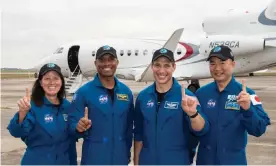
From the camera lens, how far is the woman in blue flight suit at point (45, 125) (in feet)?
12.1

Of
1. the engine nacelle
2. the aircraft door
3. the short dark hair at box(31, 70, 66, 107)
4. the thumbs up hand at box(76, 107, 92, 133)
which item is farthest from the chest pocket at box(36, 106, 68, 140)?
the aircraft door

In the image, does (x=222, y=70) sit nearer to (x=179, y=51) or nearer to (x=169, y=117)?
(x=169, y=117)

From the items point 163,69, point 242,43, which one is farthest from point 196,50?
point 163,69

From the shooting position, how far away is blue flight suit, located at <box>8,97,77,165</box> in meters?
3.79

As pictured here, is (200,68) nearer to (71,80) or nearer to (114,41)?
(114,41)

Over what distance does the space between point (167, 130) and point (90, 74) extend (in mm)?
18581

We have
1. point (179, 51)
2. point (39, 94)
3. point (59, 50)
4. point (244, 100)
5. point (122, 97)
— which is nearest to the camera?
point (244, 100)

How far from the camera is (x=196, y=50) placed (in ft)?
63.9

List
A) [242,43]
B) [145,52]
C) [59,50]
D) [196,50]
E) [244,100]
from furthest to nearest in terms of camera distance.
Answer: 1. [59,50]
2. [145,52]
3. [196,50]
4. [242,43]
5. [244,100]

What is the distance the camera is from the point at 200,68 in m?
19.7

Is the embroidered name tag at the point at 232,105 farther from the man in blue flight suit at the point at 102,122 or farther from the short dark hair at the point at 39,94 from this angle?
the short dark hair at the point at 39,94

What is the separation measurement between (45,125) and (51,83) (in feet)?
1.67

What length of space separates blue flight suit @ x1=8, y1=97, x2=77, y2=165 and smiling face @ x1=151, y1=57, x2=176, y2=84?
1152 mm

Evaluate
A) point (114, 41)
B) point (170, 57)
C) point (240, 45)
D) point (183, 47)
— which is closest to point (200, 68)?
point (183, 47)
